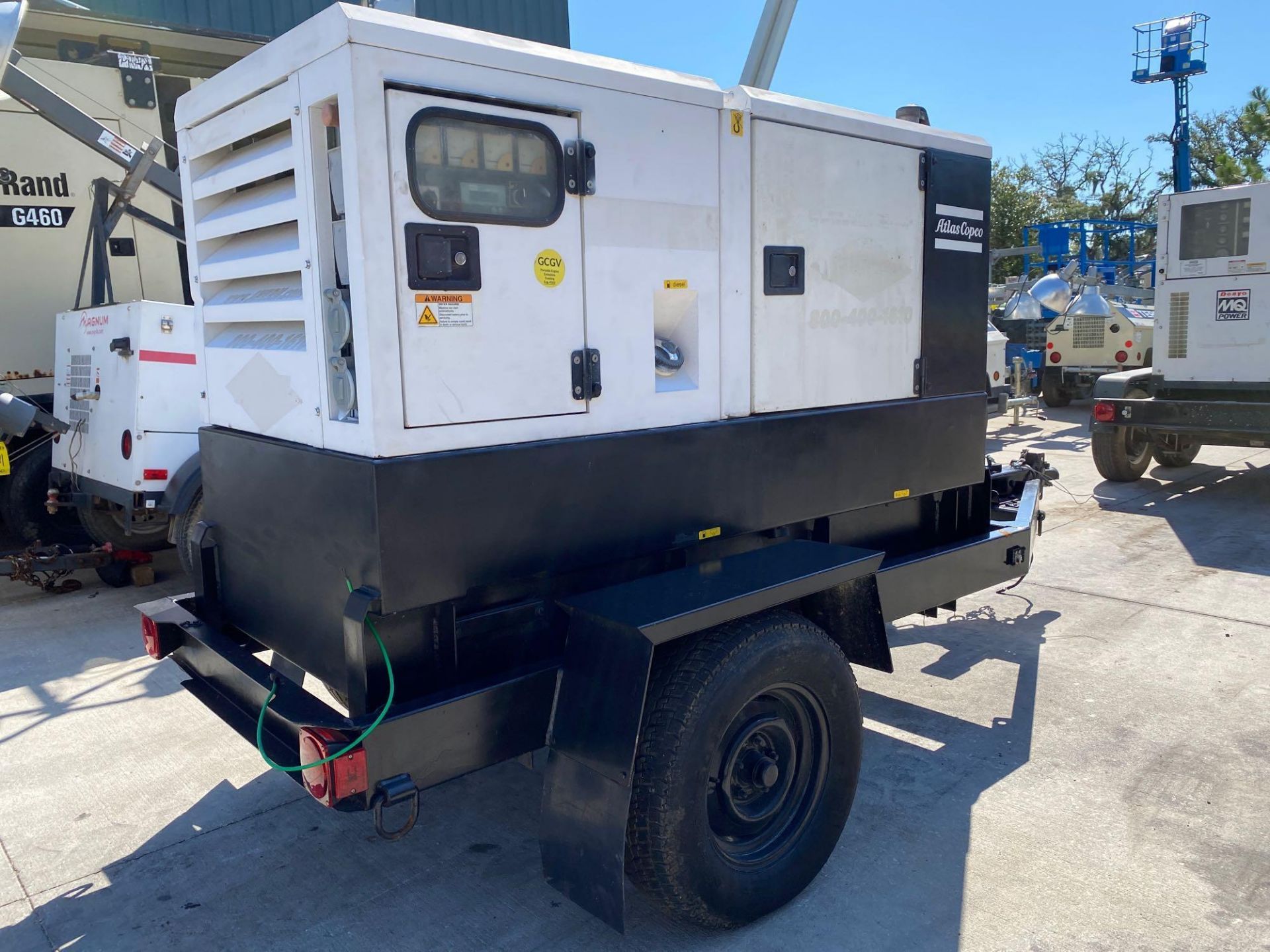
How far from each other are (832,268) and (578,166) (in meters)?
1.24

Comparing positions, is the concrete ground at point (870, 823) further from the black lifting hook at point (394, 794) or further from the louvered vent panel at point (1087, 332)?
the louvered vent panel at point (1087, 332)

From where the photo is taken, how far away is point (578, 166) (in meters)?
2.80

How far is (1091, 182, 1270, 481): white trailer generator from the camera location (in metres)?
8.77

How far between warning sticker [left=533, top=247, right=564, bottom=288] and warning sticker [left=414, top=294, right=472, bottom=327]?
0.24 meters

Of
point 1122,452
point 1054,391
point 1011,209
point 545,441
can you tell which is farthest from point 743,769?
point 1011,209

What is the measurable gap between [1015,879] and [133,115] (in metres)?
7.89

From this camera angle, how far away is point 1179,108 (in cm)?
3228

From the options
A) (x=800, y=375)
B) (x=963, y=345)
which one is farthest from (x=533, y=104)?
(x=963, y=345)

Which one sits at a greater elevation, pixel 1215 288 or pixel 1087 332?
pixel 1215 288

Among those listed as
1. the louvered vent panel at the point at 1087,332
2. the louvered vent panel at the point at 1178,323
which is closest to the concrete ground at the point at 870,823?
the louvered vent panel at the point at 1178,323

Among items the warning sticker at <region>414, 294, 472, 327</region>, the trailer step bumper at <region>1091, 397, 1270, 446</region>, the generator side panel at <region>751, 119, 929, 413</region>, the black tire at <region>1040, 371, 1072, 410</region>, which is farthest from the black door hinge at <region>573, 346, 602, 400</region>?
the black tire at <region>1040, 371, 1072, 410</region>

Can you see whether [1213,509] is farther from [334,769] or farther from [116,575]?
[116,575]

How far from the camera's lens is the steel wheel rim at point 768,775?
9.48 ft

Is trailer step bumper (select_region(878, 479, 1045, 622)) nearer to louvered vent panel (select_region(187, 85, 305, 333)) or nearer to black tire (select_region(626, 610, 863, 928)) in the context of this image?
black tire (select_region(626, 610, 863, 928))
